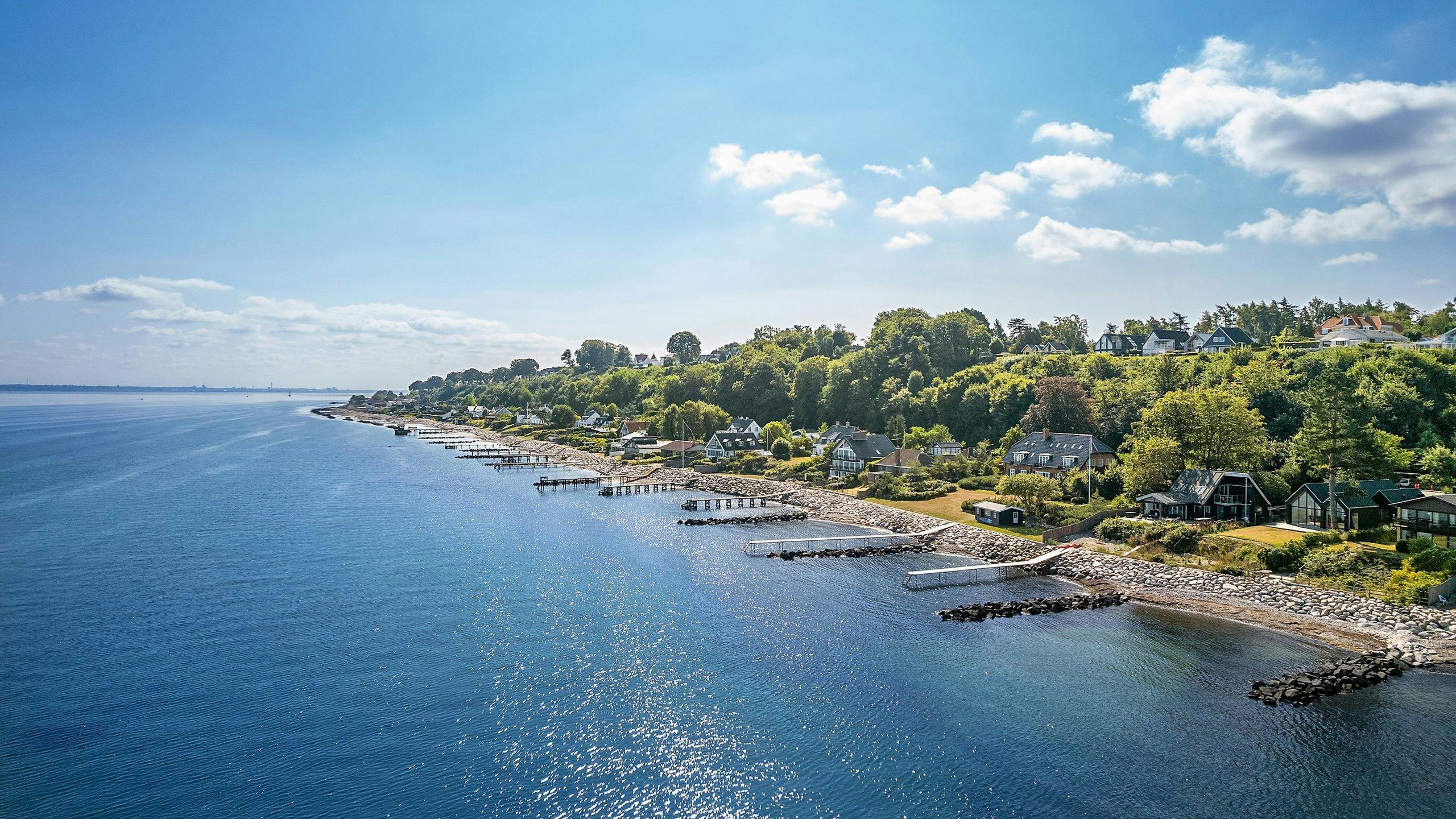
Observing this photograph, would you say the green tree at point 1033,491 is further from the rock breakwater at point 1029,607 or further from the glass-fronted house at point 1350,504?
the glass-fronted house at point 1350,504

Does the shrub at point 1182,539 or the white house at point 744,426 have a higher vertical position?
the white house at point 744,426

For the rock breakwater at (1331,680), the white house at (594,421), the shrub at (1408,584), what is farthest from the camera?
the white house at (594,421)

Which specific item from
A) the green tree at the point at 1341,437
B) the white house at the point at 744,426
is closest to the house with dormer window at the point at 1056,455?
the green tree at the point at 1341,437

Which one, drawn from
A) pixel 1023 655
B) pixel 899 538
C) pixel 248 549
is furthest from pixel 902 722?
pixel 248 549

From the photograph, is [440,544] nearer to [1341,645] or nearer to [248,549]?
[248,549]

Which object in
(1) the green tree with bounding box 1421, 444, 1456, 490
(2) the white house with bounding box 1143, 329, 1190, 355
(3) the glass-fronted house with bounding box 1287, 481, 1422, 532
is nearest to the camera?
(3) the glass-fronted house with bounding box 1287, 481, 1422, 532

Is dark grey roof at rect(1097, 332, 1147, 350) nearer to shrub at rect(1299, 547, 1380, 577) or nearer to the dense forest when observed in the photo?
the dense forest

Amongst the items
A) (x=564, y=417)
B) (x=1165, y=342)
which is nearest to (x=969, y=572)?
(x=1165, y=342)

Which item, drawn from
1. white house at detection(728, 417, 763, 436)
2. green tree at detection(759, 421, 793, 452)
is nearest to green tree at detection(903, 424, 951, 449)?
green tree at detection(759, 421, 793, 452)
